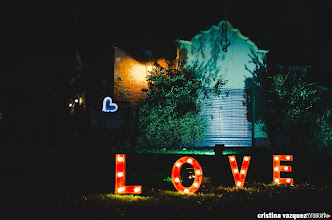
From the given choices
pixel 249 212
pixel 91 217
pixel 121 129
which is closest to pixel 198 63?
pixel 121 129

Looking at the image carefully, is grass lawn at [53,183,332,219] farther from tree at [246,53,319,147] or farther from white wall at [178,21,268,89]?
white wall at [178,21,268,89]

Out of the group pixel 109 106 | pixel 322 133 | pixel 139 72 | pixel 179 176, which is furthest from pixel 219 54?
pixel 179 176

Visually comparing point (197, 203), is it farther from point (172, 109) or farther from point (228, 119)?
point (228, 119)

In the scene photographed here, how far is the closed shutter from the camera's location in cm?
1598

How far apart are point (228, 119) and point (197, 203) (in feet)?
30.6

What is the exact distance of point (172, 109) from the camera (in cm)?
1439

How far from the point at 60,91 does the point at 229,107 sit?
877cm

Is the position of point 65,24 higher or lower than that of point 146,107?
higher

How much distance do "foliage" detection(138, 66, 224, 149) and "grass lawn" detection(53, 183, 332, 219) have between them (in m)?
4.93

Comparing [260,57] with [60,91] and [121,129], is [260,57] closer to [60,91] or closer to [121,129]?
[121,129]

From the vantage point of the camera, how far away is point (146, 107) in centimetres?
1407

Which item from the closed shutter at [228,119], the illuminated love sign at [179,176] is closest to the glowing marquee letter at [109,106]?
the closed shutter at [228,119]

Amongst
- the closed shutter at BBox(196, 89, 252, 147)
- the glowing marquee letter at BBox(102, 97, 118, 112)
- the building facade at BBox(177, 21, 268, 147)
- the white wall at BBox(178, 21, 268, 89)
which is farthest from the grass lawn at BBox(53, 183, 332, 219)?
the white wall at BBox(178, 21, 268, 89)

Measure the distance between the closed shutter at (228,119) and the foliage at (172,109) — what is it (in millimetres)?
473
